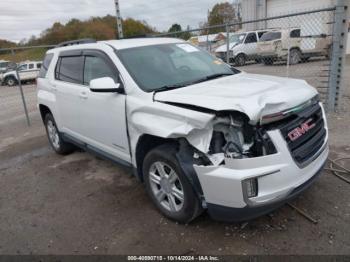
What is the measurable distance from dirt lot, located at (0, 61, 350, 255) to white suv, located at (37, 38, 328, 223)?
0.29 meters

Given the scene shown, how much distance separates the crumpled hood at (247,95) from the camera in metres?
2.65

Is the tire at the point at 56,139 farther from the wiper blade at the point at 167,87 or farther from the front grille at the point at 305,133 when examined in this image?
the front grille at the point at 305,133

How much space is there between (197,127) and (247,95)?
0.56 metres

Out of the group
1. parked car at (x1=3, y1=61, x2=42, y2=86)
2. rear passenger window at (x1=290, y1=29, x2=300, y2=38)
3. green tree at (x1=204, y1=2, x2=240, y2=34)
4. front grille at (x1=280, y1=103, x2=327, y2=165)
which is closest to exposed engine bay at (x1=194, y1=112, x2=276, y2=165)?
front grille at (x1=280, y1=103, x2=327, y2=165)

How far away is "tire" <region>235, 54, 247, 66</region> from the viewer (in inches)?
636

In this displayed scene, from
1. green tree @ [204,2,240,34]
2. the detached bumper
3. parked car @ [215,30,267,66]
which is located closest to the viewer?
the detached bumper

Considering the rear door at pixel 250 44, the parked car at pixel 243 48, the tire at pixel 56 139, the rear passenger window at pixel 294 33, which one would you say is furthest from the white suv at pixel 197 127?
the rear door at pixel 250 44

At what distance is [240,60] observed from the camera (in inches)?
640

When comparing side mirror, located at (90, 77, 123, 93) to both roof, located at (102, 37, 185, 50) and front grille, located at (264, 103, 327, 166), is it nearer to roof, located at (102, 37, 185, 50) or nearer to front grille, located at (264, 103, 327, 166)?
roof, located at (102, 37, 185, 50)

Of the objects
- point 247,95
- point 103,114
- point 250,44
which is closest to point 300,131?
point 247,95

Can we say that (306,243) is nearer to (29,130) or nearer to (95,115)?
(95,115)

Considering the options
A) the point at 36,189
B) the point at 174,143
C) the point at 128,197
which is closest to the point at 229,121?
the point at 174,143

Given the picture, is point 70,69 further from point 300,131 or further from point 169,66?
Result: point 300,131

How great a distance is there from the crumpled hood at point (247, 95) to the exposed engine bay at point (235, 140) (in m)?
0.12
